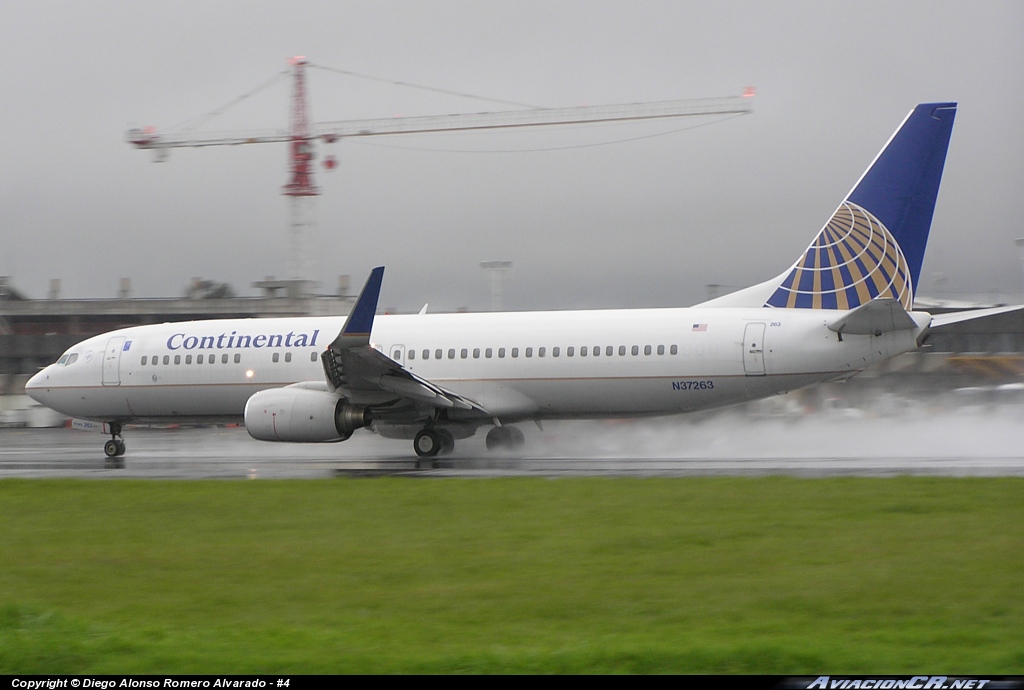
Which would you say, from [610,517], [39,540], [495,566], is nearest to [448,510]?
[610,517]

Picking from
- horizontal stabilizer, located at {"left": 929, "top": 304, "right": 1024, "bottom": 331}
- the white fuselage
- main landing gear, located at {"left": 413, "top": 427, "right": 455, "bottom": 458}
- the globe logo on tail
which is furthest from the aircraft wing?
horizontal stabilizer, located at {"left": 929, "top": 304, "right": 1024, "bottom": 331}

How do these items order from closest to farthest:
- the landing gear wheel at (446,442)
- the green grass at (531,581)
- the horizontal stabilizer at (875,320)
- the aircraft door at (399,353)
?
the green grass at (531,581)
the horizontal stabilizer at (875,320)
the landing gear wheel at (446,442)
the aircraft door at (399,353)

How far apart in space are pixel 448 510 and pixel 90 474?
1041 cm

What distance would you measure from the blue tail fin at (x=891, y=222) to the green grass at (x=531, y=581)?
8069mm

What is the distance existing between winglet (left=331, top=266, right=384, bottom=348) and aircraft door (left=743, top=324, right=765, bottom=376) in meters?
7.53

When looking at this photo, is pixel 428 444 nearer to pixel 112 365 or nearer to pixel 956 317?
pixel 112 365

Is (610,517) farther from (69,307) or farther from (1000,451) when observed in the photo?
(69,307)

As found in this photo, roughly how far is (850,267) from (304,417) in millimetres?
11674

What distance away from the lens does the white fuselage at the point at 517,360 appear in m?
21.6

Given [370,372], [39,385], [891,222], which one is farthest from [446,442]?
[39,385]

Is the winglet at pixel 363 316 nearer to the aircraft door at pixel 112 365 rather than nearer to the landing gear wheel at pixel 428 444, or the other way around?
the landing gear wheel at pixel 428 444

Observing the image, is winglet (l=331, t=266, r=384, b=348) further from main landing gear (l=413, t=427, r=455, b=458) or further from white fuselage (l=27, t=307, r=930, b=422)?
white fuselage (l=27, t=307, r=930, b=422)

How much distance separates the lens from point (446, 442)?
2347 cm

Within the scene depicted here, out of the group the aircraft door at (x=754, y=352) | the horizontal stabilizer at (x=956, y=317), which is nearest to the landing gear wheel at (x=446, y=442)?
the aircraft door at (x=754, y=352)
